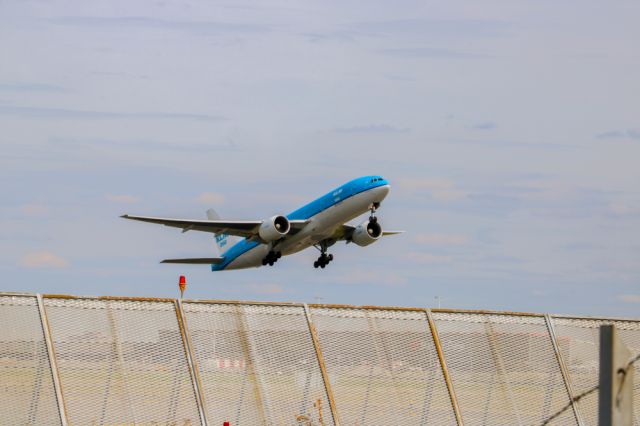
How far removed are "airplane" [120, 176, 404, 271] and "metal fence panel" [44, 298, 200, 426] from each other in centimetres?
3987

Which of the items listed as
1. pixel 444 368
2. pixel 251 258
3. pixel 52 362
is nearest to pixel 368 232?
pixel 251 258

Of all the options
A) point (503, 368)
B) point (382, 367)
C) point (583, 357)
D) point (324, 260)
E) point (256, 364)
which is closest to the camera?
point (256, 364)

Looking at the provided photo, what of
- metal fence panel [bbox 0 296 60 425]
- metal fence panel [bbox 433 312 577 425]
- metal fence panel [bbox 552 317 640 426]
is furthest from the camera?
metal fence panel [bbox 552 317 640 426]

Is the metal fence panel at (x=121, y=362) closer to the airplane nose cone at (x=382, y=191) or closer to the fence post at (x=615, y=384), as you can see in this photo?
the fence post at (x=615, y=384)

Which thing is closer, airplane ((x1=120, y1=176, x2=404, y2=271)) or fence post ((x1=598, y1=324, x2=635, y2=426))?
fence post ((x1=598, y1=324, x2=635, y2=426))

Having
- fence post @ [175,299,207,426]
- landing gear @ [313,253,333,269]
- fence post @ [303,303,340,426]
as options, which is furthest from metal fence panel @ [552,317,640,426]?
landing gear @ [313,253,333,269]

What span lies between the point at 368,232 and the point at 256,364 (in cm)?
4681

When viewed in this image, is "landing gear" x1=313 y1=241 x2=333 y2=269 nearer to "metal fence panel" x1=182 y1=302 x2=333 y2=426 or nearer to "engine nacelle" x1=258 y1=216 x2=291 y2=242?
"engine nacelle" x1=258 y1=216 x2=291 y2=242

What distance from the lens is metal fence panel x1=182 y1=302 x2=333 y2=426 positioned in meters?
13.4

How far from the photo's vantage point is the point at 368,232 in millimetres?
60469

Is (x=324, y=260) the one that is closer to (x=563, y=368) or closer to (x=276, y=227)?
(x=276, y=227)

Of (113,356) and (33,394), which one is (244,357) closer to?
(113,356)

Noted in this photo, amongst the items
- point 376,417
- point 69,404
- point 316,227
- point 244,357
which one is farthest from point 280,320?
point 316,227

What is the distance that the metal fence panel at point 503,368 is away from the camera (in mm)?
14758
